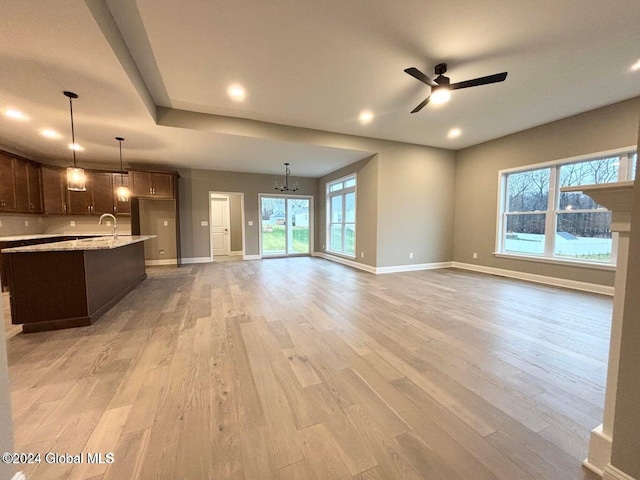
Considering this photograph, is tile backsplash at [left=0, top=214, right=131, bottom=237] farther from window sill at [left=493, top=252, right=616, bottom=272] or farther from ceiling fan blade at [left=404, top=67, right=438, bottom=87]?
window sill at [left=493, top=252, right=616, bottom=272]

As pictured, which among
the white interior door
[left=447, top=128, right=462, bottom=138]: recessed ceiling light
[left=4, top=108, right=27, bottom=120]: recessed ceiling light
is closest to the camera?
[left=4, top=108, right=27, bottom=120]: recessed ceiling light

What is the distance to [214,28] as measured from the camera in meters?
2.30

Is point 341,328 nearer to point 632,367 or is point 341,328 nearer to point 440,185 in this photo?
point 632,367

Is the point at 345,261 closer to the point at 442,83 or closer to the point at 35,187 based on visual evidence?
the point at 442,83

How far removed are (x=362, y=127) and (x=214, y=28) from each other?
295cm

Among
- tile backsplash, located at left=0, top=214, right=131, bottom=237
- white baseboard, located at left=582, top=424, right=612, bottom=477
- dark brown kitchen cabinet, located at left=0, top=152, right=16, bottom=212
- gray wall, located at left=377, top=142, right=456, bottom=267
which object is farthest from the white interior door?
white baseboard, located at left=582, top=424, right=612, bottom=477

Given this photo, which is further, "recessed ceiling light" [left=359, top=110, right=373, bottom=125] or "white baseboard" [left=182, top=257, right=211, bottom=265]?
"white baseboard" [left=182, top=257, right=211, bottom=265]

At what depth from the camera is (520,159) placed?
16.1 ft

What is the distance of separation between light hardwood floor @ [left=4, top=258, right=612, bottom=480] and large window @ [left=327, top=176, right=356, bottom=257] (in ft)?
12.3

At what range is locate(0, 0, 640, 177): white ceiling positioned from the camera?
2088mm

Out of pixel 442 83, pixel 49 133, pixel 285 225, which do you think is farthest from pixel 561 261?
pixel 49 133

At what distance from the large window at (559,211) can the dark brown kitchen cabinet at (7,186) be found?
378 inches

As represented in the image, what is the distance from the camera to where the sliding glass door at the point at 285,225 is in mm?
7969

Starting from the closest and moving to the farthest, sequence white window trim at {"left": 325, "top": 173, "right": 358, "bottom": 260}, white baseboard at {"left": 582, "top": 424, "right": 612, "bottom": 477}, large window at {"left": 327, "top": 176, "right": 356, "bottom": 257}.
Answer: white baseboard at {"left": 582, "top": 424, "right": 612, "bottom": 477} → white window trim at {"left": 325, "top": 173, "right": 358, "bottom": 260} → large window at {"left": 327, "top": 176, "right": 356, "bottom": 257}
